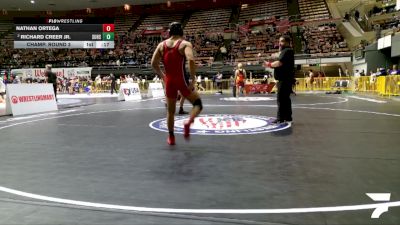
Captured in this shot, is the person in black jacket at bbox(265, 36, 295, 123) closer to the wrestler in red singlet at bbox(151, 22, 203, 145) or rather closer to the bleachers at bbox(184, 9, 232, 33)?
the wrestler in red singlet at bbox(151, 22, 203, 145)

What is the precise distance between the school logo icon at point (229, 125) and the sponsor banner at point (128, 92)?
8788 mm

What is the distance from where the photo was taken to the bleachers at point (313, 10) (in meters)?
33.6

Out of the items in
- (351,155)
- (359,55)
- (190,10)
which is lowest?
(351,155)

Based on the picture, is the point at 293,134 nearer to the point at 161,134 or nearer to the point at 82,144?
the point at 161,134

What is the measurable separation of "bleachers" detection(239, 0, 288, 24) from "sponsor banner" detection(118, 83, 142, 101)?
72.8 ft

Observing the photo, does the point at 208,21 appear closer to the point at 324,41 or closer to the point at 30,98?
the point at 324,41

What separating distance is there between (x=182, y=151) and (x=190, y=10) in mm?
38468

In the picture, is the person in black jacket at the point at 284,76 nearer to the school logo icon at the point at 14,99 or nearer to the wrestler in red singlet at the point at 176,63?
the wrestler in red singlet at the point at 176,63

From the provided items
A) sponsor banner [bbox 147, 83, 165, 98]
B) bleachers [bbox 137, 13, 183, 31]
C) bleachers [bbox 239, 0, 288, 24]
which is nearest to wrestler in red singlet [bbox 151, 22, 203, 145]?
sponsor banner [bbox 147, 83, 165, 98]

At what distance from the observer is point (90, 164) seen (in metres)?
3.98

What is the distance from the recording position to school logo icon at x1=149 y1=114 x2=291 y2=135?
6.14m

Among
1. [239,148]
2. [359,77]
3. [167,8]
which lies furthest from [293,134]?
[167,8]

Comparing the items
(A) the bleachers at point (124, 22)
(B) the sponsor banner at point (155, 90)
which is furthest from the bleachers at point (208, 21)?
(B) the sponsor banner at point (155, 90)

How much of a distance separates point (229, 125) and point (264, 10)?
3272 cm
